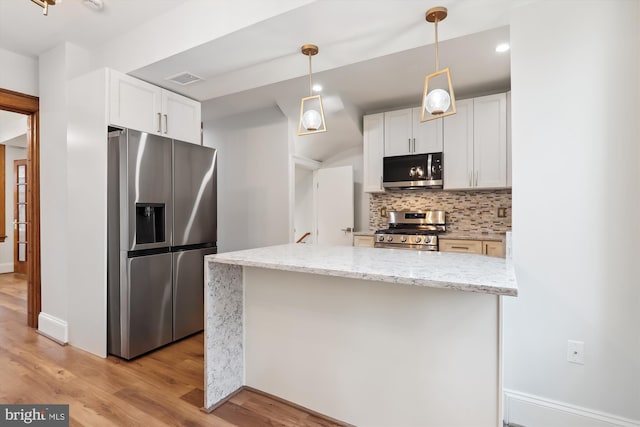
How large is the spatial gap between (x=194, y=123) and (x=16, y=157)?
5296 millimetres

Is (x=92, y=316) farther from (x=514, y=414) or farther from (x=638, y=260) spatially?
(x=638, y=260)

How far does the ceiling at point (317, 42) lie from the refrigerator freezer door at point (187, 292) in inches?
62.7

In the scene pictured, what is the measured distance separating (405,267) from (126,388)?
2002mm

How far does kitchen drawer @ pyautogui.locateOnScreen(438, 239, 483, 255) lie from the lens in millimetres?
3582

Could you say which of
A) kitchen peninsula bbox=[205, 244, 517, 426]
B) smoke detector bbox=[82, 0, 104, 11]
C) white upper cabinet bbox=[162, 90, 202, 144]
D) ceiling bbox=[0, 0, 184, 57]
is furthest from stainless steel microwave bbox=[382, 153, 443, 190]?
smoke detector bbox=[82, 0, 104, 11]

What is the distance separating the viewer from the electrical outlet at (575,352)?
1718 millimetres

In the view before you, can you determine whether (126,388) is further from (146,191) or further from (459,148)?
(459,148)

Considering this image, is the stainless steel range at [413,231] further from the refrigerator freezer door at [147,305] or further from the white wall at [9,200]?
the white wall at [9,200]

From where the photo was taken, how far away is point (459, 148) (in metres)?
3.91

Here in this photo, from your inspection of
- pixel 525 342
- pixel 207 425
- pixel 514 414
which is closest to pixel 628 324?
pixel 525 342

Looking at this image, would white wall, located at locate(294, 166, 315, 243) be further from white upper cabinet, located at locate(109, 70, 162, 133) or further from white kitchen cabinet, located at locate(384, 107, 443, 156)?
white upper cabinet, located at locate(109, 70, 162, 133)

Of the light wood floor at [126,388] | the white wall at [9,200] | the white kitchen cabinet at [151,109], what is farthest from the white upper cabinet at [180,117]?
the white wall at [9,200]

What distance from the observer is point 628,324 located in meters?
1.63

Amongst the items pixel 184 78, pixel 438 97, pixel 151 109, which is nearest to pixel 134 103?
pixel 151 109
